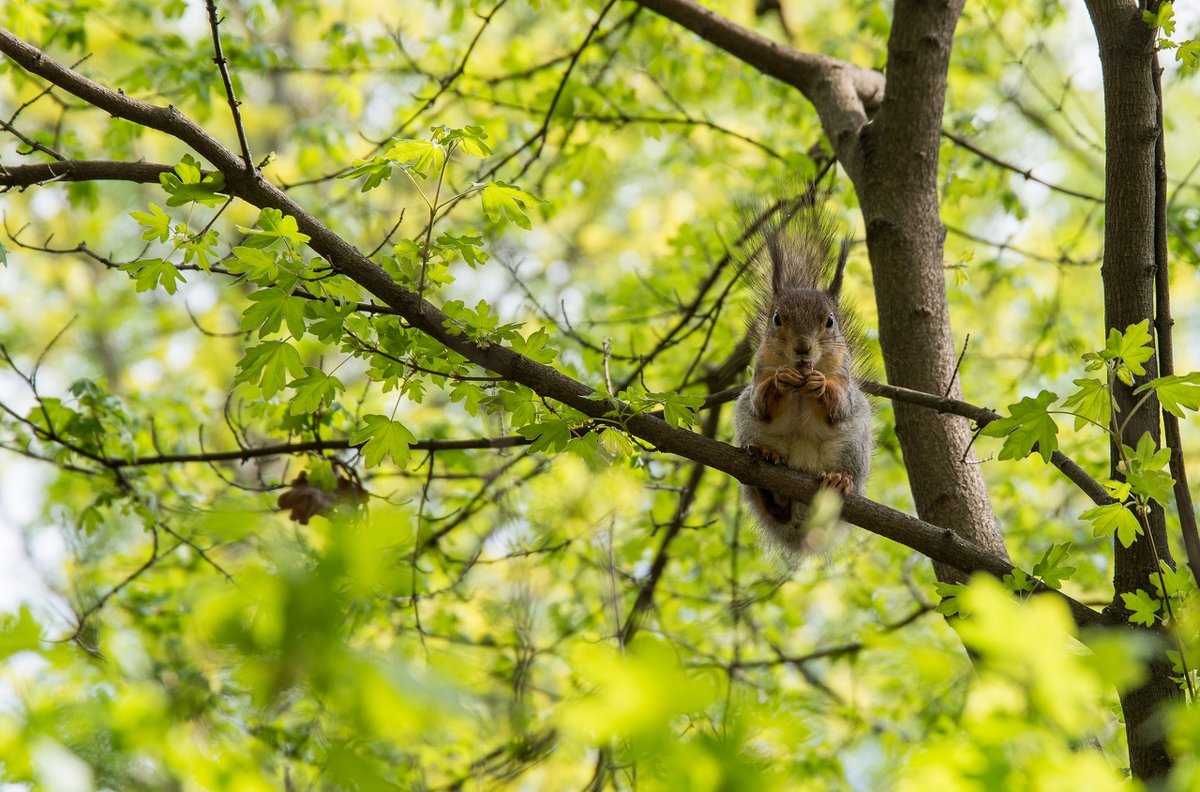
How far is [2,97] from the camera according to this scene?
11656mm

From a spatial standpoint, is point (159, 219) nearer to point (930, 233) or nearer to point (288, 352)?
point (288, 352)

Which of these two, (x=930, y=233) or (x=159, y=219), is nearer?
(x=159, y=219)

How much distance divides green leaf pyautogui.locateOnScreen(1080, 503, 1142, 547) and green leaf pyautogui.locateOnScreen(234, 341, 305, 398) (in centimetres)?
174

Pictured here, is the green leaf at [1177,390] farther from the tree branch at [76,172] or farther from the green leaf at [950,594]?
the tree branch at [76,172]

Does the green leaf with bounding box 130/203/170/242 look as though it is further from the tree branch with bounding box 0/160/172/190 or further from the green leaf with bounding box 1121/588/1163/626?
the green leaf with bounding box 1121/588/1163/626

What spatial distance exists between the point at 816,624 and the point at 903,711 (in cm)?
245

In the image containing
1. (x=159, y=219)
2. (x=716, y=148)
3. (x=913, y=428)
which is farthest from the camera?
(x=716, y=148)

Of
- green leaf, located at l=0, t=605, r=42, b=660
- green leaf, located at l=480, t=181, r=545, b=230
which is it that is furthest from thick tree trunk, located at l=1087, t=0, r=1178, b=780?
green leaf, located at l=0, t=605, r=42, b=660

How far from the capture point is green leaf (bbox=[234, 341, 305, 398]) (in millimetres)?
2414

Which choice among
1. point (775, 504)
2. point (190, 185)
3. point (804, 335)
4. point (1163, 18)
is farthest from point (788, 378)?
point (190, 185)

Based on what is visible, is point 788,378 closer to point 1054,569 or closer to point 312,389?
point 1054,569

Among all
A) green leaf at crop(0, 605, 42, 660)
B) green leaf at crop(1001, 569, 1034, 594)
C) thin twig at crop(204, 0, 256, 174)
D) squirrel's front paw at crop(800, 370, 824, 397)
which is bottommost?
green leaf at crop(0, 605, 42, 660)

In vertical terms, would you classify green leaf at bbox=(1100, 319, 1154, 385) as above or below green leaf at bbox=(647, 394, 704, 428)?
below

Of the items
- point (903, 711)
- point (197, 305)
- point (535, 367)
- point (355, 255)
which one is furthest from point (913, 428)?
point (197, 305)
